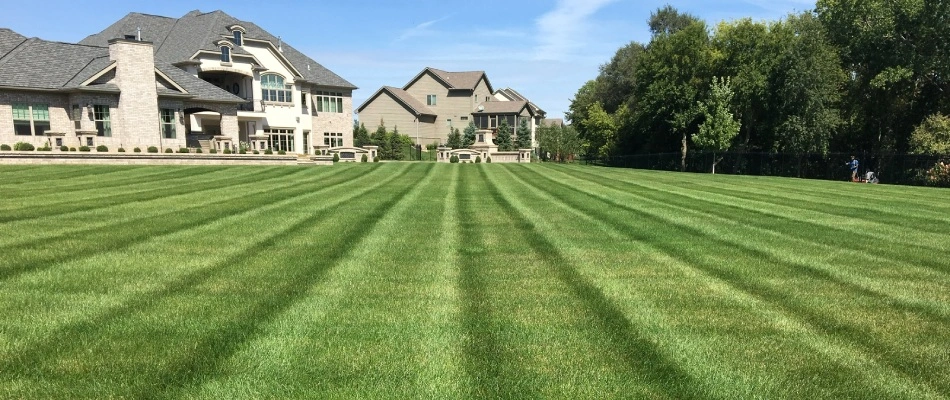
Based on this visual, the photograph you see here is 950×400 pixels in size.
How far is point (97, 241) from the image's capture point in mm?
7605

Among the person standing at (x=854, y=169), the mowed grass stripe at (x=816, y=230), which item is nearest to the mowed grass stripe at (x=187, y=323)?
the mowed grass stripe at (x=816, y=230)

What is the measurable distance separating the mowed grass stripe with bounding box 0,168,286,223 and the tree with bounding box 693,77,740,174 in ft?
105

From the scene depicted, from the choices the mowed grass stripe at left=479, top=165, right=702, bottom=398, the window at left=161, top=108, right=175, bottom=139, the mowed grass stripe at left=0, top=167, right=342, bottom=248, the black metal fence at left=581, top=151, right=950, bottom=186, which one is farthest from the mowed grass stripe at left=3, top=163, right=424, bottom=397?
the window at left=161, top=108, right=175, bottom=139

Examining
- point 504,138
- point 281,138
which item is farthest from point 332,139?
point 504,138

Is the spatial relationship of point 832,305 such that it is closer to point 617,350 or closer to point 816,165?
point 617,350

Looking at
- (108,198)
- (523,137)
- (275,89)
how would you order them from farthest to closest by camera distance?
(523,137) → (275,89) → (108,198)

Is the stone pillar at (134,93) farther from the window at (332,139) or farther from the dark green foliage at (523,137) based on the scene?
the dark green foliage at (523,137)

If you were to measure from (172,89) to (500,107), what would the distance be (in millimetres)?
47938

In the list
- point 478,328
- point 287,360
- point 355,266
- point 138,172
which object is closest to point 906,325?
point 478,328

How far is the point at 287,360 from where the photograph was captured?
3.85 meters

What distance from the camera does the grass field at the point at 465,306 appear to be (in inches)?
141

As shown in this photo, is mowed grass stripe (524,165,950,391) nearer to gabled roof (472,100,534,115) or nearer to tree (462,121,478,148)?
tree (462,121,478,148)

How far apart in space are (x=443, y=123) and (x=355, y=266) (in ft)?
220

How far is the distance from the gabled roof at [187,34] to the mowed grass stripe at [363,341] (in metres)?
40.9
